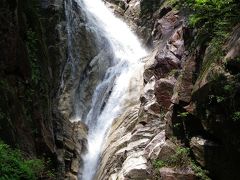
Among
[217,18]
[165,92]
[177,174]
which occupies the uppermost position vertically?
[217,18]

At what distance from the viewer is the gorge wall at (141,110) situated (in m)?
10.6

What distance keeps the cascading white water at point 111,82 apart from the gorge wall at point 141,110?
629 mm

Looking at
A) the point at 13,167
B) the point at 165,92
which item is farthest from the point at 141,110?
the point at 13,167

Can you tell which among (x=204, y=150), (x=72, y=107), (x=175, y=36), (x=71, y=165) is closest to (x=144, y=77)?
(x=175, y=36)

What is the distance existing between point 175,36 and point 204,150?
9.41 meters

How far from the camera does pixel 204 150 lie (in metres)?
11.3

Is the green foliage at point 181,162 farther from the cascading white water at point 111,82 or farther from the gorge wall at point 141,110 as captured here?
the cascading white water at point 111,82

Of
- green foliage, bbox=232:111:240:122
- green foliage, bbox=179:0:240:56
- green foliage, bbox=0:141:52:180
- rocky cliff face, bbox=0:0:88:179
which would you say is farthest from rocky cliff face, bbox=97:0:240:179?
green foliage, bbox=0:141:52:180

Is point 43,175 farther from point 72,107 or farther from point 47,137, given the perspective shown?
point 72,107

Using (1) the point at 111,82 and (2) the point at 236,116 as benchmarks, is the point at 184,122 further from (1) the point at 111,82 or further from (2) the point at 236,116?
(1) the point at 111,82

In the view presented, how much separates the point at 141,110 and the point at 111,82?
7.95 m

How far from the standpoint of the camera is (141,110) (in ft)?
57.3

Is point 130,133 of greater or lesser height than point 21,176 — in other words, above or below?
above

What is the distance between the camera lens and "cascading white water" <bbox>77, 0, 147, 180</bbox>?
2062 centimetres
